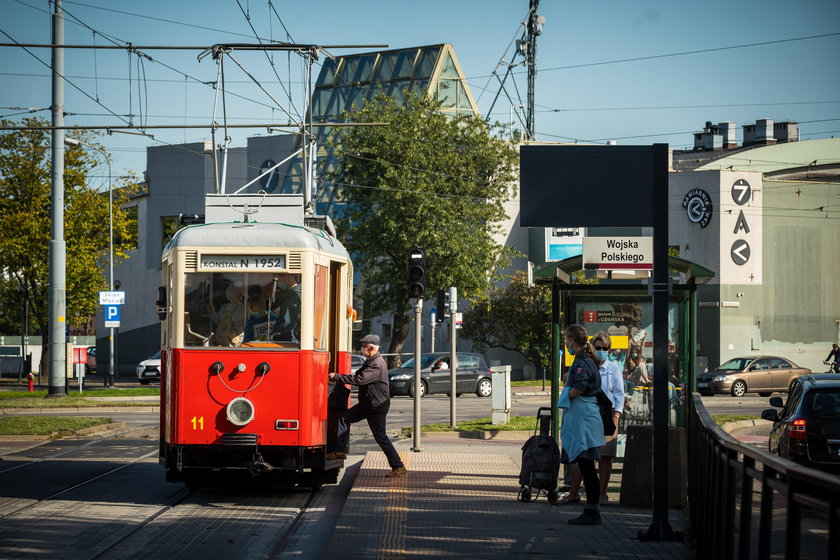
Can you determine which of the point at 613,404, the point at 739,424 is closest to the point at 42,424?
the point at 613,404

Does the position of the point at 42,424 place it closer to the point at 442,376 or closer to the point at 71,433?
the point at 71,433

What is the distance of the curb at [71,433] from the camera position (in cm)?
2002

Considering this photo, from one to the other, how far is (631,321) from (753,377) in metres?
25.9

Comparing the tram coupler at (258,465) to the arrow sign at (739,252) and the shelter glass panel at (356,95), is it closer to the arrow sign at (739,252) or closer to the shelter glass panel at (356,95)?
the arrow sign at (739,252)

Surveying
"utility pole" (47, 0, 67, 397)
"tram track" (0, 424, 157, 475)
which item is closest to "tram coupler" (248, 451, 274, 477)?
"tram track" (0, 424, 157, 475)

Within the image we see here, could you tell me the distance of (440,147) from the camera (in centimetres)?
4634

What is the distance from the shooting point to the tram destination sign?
39.6 feet

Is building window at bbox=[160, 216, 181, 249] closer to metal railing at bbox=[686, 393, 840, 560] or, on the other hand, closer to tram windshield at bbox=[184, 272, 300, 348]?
tram windshield at bbox=[184, 272, 300, 348]

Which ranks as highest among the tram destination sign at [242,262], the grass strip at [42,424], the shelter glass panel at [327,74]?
the shelter glass panel at [327,74]

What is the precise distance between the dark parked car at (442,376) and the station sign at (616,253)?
915 inches

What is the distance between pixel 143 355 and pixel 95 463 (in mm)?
48928

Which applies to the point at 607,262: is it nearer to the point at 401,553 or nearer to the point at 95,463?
the point at 401,553

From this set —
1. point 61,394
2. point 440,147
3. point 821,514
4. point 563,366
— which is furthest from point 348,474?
point 440,147

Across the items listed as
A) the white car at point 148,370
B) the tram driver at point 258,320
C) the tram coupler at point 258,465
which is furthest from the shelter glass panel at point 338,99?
the tram coupler at point 258,465
